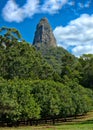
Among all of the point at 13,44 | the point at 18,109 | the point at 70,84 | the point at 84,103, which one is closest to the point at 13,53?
the point at 13,44

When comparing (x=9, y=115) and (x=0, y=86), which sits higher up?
→ (x=0, y=86)

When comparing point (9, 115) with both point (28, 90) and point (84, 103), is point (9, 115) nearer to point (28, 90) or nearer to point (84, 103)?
point (28, 90)

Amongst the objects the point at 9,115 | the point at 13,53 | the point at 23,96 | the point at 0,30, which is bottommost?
the point at 9,115

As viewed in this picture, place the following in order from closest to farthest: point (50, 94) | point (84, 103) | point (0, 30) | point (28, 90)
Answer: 1. point (28, 90)
2. point (50, 94)
3. point (84, 103)
4. point (0, 30)

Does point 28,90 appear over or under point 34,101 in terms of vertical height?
over

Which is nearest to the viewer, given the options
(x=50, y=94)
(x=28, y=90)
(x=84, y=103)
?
(x=28, y=90)

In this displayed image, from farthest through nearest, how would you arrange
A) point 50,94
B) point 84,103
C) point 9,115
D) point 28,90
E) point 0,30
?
point 0,30 → point 84,103 → point 50,94 → point 28,90 → point 9,115

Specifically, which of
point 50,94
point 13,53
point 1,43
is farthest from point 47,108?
point 1,43

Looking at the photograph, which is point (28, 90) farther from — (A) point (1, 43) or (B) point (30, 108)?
(A) point (1, 43)

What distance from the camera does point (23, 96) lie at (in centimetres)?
5941

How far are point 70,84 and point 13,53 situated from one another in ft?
53.2

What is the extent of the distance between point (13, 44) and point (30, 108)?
30.9m

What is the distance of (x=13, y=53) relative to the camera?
81.6 meters

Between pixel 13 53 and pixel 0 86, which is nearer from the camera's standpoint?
pixel 0 86
